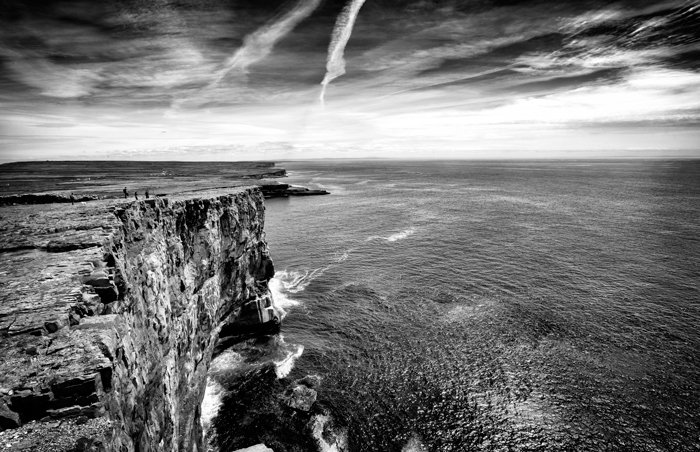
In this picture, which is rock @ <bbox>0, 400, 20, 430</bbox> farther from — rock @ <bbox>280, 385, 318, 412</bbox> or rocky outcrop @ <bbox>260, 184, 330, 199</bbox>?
rocky outcrop @ <bbox>260, 184, 330, 199</bbox>

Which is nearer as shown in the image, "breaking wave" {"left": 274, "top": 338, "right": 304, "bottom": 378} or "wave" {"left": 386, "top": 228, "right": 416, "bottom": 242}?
"breaking wave" {"left": 274, "top": 338, "right": 304, "bottom": 378}

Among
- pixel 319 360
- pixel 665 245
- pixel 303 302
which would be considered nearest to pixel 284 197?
pixel 303 302

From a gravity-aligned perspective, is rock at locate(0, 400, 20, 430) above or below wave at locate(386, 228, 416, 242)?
above

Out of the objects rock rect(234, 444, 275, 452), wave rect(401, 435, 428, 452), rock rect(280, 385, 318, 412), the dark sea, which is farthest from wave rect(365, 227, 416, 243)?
rock rect(234, 444, 275, 452)

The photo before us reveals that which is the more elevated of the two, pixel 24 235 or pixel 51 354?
pixel 24 235

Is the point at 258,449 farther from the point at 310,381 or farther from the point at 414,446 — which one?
the point at 414,446

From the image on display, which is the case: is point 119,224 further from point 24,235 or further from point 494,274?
point 494,274
